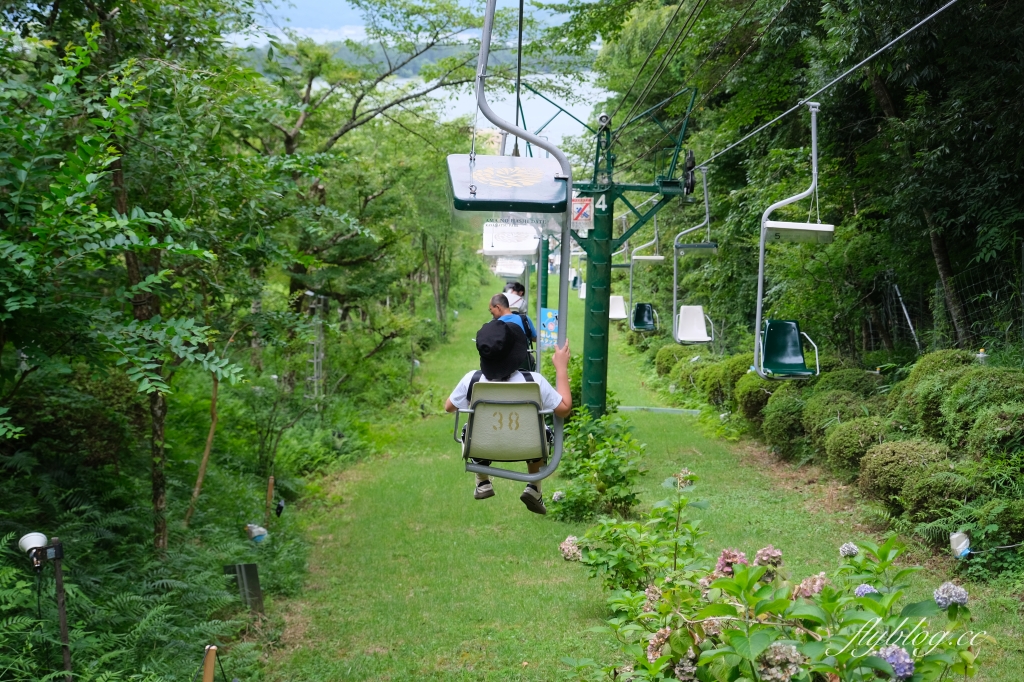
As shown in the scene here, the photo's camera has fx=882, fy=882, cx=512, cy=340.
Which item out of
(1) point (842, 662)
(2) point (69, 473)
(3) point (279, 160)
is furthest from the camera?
(2) point (69, 473)

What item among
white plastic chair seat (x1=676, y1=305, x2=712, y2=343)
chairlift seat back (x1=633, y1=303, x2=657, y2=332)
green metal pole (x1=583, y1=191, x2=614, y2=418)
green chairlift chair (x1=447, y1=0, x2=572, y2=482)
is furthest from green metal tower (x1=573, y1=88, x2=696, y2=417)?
green chairlift chair (x1=447, y1=0, x2=572, y2=482)

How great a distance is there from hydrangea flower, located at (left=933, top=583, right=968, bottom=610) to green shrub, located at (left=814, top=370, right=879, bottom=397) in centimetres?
942

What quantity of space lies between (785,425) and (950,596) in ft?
33.4

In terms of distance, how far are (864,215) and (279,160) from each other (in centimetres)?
929

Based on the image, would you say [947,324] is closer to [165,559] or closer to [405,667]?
[405,667]

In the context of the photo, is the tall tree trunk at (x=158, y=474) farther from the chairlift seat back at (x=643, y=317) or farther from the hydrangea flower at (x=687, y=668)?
the chairlift seat back at (x=643, y=317)

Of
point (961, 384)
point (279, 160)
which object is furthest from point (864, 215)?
point (279, 160)

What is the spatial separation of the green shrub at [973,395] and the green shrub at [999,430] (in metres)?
0.14

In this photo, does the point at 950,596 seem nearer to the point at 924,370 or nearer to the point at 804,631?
the point at 804,631

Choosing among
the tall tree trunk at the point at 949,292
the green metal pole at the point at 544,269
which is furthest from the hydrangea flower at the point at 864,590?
the green metal pole at the point at 544,269

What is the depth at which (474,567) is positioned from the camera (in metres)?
8.92

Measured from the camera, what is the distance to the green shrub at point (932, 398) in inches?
341

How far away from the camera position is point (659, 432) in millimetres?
15773

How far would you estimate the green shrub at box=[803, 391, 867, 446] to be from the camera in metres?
10.9
